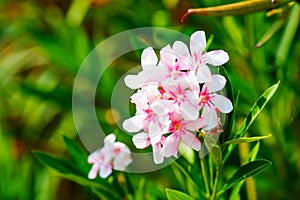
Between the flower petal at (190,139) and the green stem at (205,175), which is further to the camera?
the green stem at (205,175)

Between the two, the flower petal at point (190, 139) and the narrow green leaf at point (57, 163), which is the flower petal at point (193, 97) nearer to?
the flower petal at point (190, 139)

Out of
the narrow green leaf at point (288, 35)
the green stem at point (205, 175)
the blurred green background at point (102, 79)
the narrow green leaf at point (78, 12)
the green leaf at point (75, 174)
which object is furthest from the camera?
the narrow green leaf at point (78, 12)

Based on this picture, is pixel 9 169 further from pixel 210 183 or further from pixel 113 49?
pixel 210 183

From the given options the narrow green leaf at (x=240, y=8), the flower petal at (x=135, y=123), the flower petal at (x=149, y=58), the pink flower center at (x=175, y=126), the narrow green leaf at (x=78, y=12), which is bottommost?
the pink flower center at (x=175, y=126)

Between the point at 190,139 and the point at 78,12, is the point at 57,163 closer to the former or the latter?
the point at 190,139

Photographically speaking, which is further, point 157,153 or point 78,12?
point 78,12

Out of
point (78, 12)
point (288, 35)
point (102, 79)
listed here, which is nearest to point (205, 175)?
point (288, 35)

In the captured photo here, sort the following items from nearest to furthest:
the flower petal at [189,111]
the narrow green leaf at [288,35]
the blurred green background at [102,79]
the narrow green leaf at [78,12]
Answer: the flower petal at [189,111], the narrow green leaf at [288,35], the blurred green background at [102,79], the narrow green leaf at [78,12]

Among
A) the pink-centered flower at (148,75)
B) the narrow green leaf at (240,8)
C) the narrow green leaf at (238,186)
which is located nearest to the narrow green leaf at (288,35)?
the narrow green leaf at (240,8)
